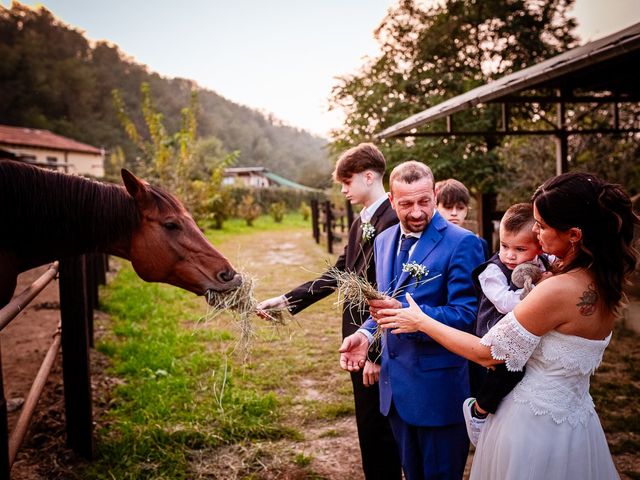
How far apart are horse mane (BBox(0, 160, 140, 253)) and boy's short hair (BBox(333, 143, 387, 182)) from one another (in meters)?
1.24

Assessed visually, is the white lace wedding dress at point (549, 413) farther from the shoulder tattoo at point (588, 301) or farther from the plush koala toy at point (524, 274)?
the plush koala toy at point (524, 274)

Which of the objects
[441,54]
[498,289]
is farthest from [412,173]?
[441,54]

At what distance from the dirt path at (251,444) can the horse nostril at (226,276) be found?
0.11m

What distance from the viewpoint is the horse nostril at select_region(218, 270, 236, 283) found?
2.58 meters

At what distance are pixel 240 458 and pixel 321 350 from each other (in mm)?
2308

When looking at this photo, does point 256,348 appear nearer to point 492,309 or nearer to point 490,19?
point 492,309

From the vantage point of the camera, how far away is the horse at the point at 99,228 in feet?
7.30

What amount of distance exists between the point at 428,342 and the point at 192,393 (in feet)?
9.41

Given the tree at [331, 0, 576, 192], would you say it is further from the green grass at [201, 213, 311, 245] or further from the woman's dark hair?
the woman's dark hair

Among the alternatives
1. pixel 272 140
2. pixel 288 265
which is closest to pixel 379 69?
pixel 288 265

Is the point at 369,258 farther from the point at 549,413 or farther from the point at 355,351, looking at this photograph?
the point at 549,413

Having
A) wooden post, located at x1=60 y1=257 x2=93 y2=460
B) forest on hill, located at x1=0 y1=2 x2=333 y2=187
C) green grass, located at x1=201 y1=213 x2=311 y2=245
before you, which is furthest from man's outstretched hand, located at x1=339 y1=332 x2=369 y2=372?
forest on hill, located at x1=0 y1=2 x2=333 y2=187

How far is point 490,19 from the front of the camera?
1647 cm

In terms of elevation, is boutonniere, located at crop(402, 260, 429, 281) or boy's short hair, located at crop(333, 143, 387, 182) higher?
boy's short hair, located at crop(333, 143, 387, 182)
